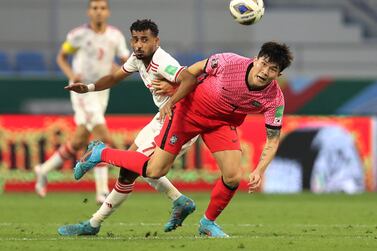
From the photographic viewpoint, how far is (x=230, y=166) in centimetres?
917

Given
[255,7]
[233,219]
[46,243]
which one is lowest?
[233,219]

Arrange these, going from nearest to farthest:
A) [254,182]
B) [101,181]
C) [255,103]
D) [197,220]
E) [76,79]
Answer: [254,182] < [255,103] < [197,220] < [76,79] < [101,181]

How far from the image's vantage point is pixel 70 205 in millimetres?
13656

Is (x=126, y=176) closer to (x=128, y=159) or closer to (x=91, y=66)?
(x=128, y=159)

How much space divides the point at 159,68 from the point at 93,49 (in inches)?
180

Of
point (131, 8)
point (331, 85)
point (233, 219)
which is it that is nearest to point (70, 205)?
point (233, 219)

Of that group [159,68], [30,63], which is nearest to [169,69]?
[159,68]

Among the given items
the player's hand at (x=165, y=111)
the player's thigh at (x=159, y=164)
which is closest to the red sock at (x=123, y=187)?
the player's thigh at (x=159, y=164)

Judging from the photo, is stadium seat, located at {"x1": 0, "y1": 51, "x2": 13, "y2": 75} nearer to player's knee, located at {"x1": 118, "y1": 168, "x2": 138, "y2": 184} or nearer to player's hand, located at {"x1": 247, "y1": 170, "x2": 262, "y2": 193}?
player's knee, located at {"x1": 118, "y1": 168, "x2": 138, "y2": 184}

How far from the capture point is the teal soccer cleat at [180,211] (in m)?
9.56

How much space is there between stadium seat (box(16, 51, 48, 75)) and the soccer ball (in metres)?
13.0

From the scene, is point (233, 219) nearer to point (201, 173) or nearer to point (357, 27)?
point (201, 173)

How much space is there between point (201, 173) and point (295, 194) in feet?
4.86

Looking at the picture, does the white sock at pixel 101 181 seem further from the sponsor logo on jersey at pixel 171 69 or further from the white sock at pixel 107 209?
the sponsor logo on jersey at pixel 171 69
